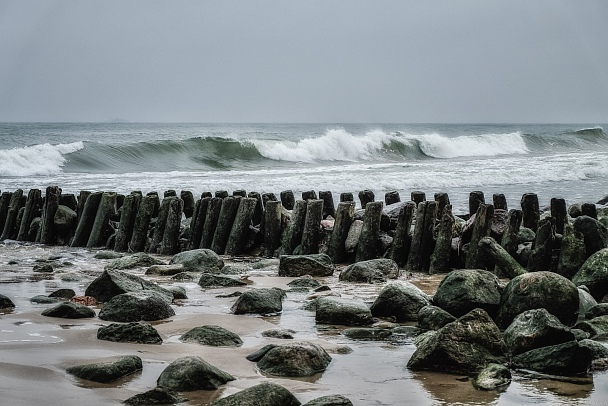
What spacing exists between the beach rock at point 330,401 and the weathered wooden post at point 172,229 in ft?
22.7

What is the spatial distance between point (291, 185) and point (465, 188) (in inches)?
193

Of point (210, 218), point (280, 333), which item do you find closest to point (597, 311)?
point (280, 333)

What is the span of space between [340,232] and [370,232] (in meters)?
0.45

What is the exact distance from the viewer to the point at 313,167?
113 feet

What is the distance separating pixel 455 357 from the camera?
5.08m

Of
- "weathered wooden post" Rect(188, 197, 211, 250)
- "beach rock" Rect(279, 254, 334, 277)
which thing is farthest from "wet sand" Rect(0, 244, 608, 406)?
"weathered wooden post" Rect(188, 197, 211, 250)

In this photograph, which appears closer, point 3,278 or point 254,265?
point 3,278

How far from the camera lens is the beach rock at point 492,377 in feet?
15.6

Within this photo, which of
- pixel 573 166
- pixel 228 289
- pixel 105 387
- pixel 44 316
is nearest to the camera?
pixel 105 387

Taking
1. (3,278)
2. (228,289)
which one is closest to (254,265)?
(228,289)

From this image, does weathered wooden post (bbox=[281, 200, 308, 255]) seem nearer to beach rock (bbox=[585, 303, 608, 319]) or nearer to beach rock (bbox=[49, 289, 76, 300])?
beach rock (bbox=[49, 289, 76, 300])

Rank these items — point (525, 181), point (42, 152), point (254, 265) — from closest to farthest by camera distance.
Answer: point (254, 265) < point (525, 181) < point (42, 152)

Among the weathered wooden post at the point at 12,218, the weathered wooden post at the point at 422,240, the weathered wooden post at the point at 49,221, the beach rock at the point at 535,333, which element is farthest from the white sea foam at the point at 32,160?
the beach rock at the point at 535,333

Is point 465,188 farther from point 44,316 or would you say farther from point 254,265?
point 44,316
